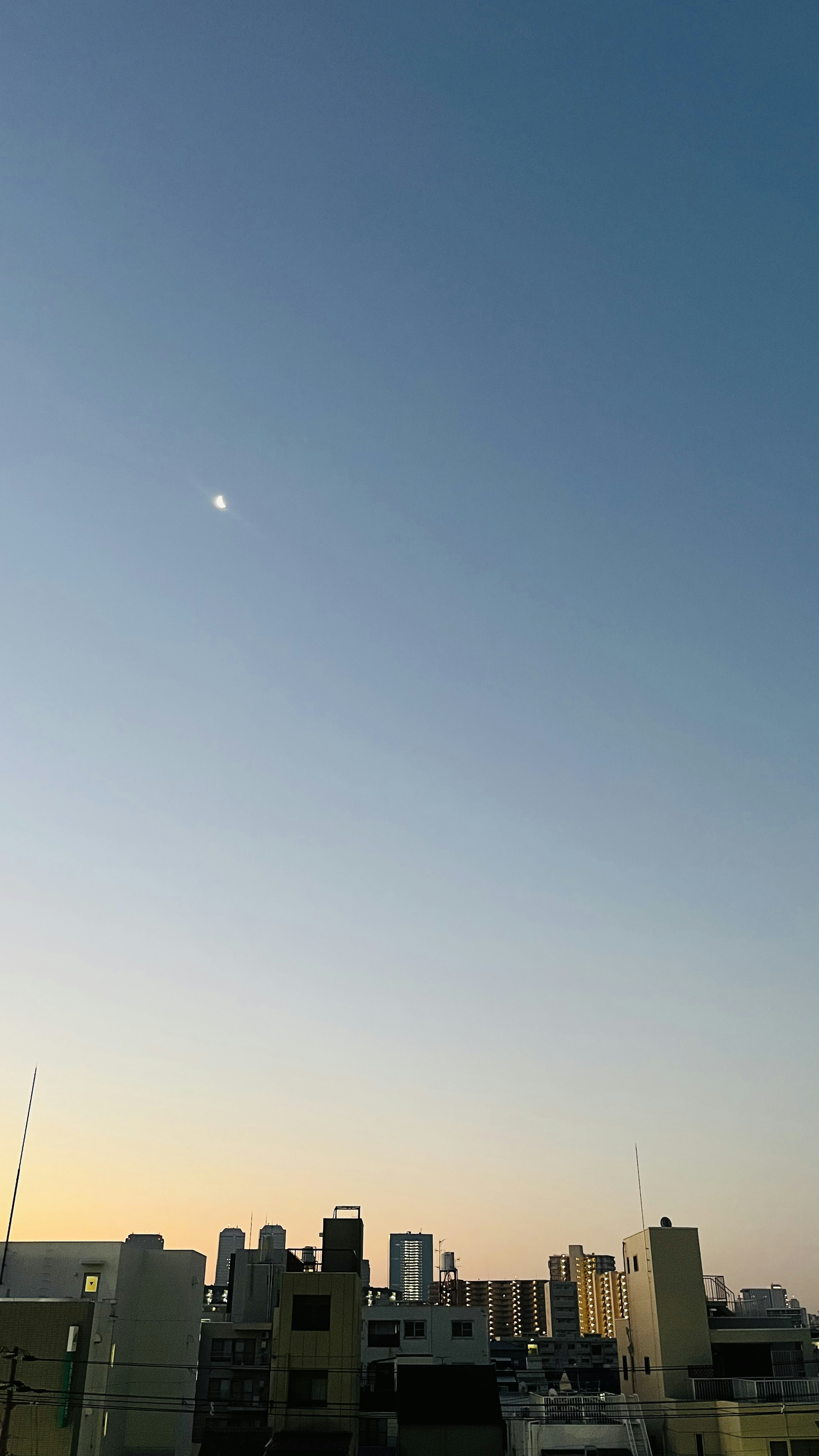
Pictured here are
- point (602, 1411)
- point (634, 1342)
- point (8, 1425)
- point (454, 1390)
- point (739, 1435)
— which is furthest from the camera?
point (634, 1342)

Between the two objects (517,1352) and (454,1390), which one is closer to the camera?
(454,1390)

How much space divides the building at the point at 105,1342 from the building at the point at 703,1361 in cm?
2532

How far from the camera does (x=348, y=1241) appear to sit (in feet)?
200

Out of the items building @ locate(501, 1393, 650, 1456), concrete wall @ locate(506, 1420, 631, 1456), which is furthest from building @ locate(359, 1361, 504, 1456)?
concrete wall @ locate(506, 1420, 631, 1456)

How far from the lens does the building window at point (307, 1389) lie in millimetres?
53031

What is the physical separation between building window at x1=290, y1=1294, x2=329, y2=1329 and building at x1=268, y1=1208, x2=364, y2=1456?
31 millimetres

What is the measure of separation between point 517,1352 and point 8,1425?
302 feet

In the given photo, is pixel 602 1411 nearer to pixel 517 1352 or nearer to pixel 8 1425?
pixel 8 1425

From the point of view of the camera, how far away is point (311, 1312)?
5481 cm

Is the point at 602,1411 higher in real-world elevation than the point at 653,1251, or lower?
lower

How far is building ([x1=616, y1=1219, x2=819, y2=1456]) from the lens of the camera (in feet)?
164

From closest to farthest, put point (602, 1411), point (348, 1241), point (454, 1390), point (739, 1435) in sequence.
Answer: point (739, 1435), point (602, 1411), point (454, 1390), point (348, 1241)

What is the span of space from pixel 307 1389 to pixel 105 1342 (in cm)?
1033

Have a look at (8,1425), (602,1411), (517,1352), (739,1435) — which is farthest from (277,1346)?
(517,1352)
